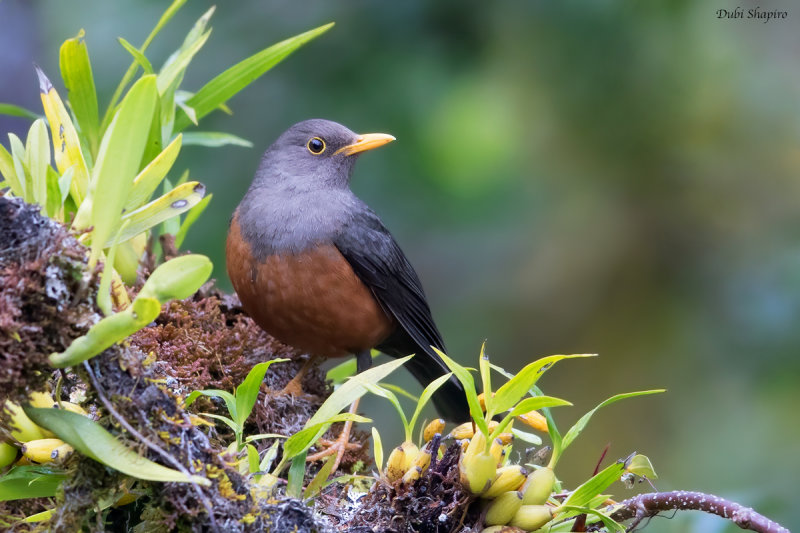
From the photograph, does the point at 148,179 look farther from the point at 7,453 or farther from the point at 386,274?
the point at 386,274

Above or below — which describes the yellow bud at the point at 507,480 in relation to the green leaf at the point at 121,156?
below

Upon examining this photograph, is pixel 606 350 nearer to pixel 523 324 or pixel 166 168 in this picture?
pixel 523 324

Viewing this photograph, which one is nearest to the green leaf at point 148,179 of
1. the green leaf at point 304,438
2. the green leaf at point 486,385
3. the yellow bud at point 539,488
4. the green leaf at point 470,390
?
the green leaf at point 304,438

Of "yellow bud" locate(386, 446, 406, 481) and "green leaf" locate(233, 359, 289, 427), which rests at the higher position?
"green leaf" locate(233, 359, 289, 427)

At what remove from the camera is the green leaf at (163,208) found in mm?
2229

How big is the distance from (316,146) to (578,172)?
3.70 metres

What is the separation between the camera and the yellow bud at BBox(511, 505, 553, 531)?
2285 millimetres

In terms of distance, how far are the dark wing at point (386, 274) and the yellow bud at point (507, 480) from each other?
191 cm

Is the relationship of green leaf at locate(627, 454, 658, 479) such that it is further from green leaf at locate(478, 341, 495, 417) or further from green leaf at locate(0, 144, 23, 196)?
green leaf at locate(0, 144, 23, 196)

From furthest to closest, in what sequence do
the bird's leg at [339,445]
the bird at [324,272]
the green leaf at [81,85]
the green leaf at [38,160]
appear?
the bird at [324,272], the green leaf at [81,85], the bird's leg at [339,445], the green leaf at [38,160]

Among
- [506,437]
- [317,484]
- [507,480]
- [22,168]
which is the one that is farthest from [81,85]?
[507,480]

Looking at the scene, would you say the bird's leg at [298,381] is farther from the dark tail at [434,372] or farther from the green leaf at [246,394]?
the green leaf at [246,394]

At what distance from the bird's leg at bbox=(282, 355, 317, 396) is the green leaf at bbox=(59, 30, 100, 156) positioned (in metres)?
1.41

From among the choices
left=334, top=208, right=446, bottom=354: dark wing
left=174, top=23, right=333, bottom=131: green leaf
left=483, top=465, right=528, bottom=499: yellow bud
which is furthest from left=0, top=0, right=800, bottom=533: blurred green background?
left=483, top=465, right=528, bottom=499: yellow bud
